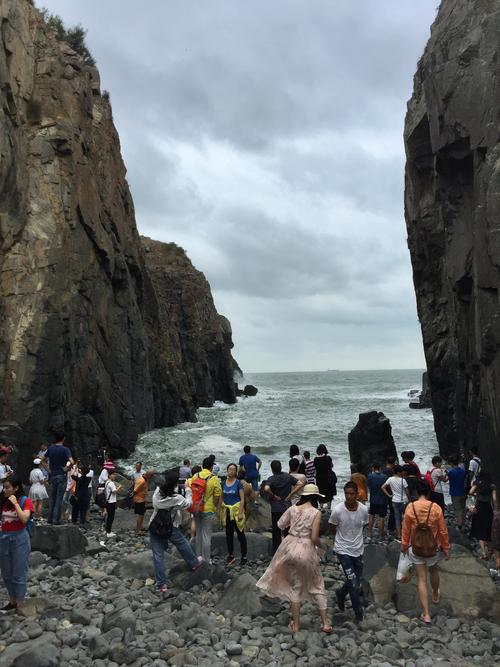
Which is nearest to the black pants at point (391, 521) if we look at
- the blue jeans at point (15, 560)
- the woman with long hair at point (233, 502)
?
the woman with long hair at point (233, 502)

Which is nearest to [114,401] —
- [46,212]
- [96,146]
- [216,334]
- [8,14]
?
[46,212]

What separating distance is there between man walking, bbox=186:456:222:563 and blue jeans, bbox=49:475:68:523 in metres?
4.55

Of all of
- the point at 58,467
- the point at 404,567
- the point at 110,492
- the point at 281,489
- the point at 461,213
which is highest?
the point at 461,213

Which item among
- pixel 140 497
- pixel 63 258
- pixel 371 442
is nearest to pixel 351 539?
pixel 140 497

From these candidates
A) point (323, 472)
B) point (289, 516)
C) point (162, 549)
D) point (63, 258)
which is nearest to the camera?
point (289, 516)

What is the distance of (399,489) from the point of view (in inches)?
445

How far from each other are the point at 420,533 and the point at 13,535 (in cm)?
550

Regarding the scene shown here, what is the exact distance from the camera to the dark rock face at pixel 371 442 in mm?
24000

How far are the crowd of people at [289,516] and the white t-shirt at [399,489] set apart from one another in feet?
0.07

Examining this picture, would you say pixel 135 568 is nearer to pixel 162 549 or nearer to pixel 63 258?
pixel 162 549

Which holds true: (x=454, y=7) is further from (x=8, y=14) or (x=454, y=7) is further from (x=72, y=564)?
(x=72, y=564)

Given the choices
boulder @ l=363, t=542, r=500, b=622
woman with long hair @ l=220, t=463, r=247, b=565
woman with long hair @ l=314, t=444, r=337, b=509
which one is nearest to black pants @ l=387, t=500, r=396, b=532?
woman with long hair @ l=314, t=444, r=337, b=509

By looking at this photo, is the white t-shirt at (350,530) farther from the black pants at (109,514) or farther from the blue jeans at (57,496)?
the blue jeans at (57,496)

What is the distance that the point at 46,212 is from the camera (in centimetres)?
2445
